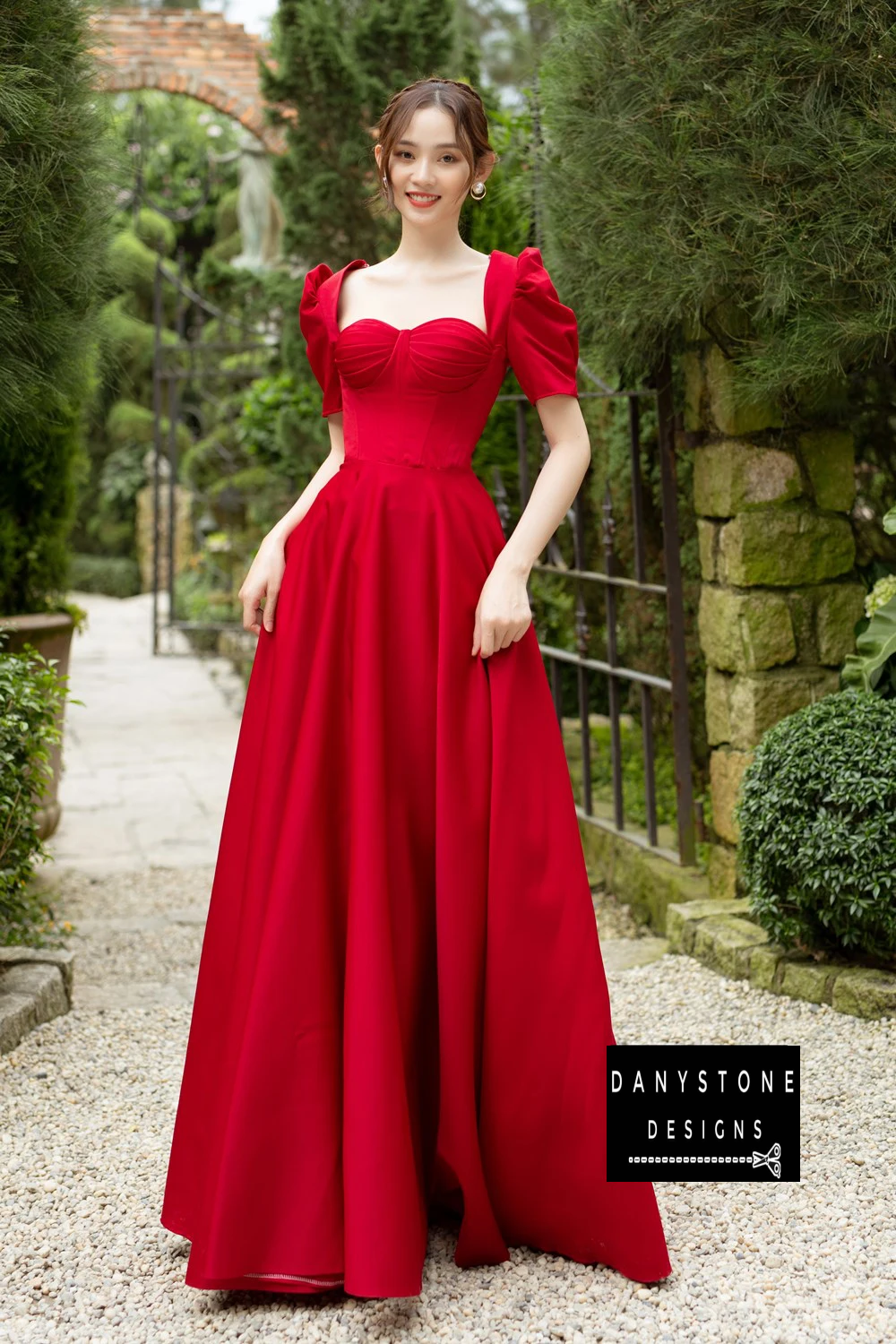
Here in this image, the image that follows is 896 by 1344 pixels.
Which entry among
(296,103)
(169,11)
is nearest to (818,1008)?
(296,103)

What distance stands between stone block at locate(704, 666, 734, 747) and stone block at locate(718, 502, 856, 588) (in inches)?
10.8

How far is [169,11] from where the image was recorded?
9078mm

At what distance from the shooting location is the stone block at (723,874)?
363 centimetres

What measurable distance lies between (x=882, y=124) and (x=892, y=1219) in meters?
1.99

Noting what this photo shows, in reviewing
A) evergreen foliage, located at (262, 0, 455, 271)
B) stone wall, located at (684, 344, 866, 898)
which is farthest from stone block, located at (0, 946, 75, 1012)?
evergreen foliage, located at (262, 0, 455, 271)

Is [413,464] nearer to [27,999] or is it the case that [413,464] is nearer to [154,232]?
[27,999]

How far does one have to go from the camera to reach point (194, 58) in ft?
29.0

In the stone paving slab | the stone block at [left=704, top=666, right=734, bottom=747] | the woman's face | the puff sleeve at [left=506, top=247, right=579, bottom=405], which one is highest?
the woman's face

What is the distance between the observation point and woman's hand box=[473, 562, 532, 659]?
1903 mm

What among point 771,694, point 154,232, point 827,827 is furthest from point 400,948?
point 154,232

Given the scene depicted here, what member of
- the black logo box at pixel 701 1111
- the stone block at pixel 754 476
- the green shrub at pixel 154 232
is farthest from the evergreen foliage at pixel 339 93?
the green shrub at pixel 154 232

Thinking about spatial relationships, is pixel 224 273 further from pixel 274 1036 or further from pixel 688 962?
pixel 274 1036

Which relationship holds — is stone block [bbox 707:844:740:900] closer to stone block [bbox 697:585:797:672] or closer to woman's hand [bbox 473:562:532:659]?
stone block [bbox 697:585:797:672]

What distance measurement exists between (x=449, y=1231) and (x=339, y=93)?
4.80m
